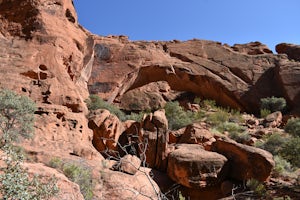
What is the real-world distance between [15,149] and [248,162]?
603 cm

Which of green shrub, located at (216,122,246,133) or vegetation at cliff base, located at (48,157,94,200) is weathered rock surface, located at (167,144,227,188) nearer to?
vegetation at cliff base, located at (48,157,94,200)

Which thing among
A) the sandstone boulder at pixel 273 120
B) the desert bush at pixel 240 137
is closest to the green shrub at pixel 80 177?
the desert bush at pixel 240 137

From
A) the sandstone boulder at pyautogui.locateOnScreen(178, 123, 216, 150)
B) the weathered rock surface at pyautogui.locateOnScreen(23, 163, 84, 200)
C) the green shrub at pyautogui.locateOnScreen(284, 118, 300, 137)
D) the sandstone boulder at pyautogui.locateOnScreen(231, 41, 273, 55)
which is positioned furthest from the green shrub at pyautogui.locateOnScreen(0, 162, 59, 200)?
the sandstone boulder at pyautogui.locateOnScreen(231, 41, 273, 55)

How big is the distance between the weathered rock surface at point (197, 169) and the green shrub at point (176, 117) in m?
5.84

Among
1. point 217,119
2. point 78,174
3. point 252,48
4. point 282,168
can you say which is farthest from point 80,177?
point 252,48

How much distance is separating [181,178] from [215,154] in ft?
4.11

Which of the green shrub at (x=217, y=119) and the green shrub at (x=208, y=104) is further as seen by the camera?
the green shrub at (x=208, y=104)

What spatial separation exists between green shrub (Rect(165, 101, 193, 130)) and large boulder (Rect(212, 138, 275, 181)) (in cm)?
563

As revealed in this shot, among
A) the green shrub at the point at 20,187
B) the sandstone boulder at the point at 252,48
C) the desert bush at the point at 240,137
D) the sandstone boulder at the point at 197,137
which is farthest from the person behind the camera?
the sandstone boulder at the point at 252,48

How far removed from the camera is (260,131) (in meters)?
14.5

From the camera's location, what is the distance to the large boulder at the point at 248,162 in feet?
28.0

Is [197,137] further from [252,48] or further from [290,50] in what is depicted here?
[290,50]

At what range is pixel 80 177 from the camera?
6.11m

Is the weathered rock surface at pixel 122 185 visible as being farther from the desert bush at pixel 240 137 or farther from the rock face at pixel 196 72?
the rock face at pixel 196 72
